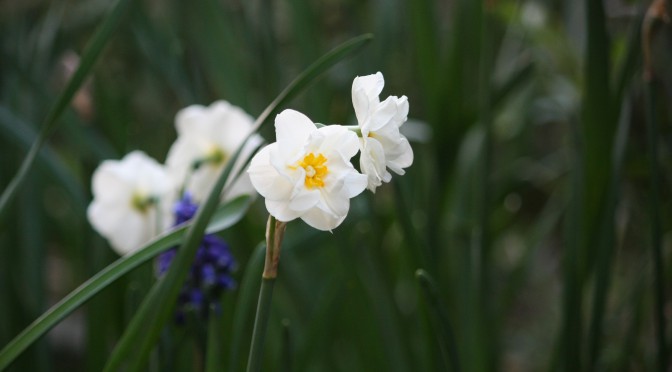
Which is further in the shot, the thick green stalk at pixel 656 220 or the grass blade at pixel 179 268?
the thick green stalk at pixel 656 220

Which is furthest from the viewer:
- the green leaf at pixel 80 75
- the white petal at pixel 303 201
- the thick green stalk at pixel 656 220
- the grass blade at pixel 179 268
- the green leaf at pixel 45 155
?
the green leaf at pixel 45 155

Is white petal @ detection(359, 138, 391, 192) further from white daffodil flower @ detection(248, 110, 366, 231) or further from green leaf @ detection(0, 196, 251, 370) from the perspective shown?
green leaf @ detection(0, 196, 251, 370)

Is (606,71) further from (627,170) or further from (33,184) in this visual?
(33,184)

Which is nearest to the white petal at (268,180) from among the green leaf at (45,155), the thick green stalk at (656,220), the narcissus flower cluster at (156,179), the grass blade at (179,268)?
the grass blade at (179,268)

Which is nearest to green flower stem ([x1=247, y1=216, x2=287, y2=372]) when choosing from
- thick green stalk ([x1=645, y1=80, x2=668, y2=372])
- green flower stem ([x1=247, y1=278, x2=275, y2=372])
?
green flower stem ([x1=247, y1=278, x2=275, y2=372])

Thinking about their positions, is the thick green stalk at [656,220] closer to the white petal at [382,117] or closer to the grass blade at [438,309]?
the grass blade at [438,309]

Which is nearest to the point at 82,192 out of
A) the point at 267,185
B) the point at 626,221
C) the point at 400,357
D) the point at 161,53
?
the point at 161,53

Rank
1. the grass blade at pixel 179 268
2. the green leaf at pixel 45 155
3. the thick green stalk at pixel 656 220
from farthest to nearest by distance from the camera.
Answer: the green leaf at pixel 45 155 → the thick green stalk at pixel 656 220 → the grass blade at pixel 179 268

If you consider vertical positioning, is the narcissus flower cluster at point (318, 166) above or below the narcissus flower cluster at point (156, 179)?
below
